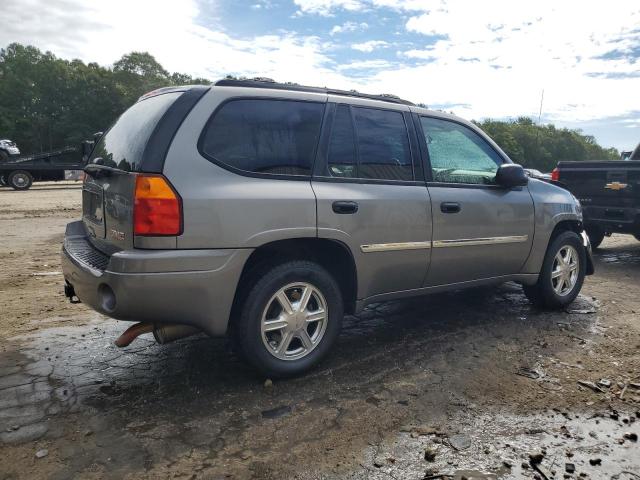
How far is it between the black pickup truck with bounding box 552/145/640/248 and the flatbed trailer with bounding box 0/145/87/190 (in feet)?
61.8

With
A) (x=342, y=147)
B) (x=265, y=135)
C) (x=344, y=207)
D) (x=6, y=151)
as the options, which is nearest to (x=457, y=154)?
(x=342, y=147)

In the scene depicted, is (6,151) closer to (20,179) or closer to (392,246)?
(20,179)

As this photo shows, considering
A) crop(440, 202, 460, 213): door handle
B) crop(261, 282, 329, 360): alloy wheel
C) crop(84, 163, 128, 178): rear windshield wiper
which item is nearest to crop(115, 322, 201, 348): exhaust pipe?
crop(261, 282, 329, 360): alloy wheel

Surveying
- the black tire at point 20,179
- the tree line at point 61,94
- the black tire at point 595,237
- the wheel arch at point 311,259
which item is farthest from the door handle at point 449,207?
the tree line at point 61,94

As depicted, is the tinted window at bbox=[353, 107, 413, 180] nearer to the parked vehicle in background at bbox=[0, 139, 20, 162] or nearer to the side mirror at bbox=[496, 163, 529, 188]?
the side mirror at bbox=[496, 163, 529, 188]

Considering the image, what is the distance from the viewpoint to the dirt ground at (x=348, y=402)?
239 centimetres

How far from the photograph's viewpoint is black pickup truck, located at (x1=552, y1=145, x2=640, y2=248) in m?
6.96

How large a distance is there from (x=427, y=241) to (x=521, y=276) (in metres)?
1.33

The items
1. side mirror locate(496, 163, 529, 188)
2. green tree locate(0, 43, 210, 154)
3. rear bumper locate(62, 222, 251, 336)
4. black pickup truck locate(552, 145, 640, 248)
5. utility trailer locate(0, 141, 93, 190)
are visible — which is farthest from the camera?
green tree locate(0, 43, 210, 154)

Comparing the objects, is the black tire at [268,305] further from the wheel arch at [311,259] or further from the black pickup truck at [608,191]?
the black pickup truck at [608,191]

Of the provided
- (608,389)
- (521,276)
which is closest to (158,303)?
(608,389)

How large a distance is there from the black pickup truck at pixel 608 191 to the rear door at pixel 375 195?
13.3ft

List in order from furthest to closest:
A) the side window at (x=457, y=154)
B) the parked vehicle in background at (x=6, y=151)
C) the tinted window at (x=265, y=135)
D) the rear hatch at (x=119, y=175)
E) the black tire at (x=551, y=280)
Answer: the parked vehicle in background at (x=6, y=151) → the black tire at (x=551, y=280) → the side window at (x=457, y=154) → the tinted window at (x=265, y=135) → the rear hatch at (x=119, y=175)

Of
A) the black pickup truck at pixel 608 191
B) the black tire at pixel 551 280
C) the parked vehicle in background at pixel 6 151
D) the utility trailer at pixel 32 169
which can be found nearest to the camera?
the black tire at pixel 551 280
